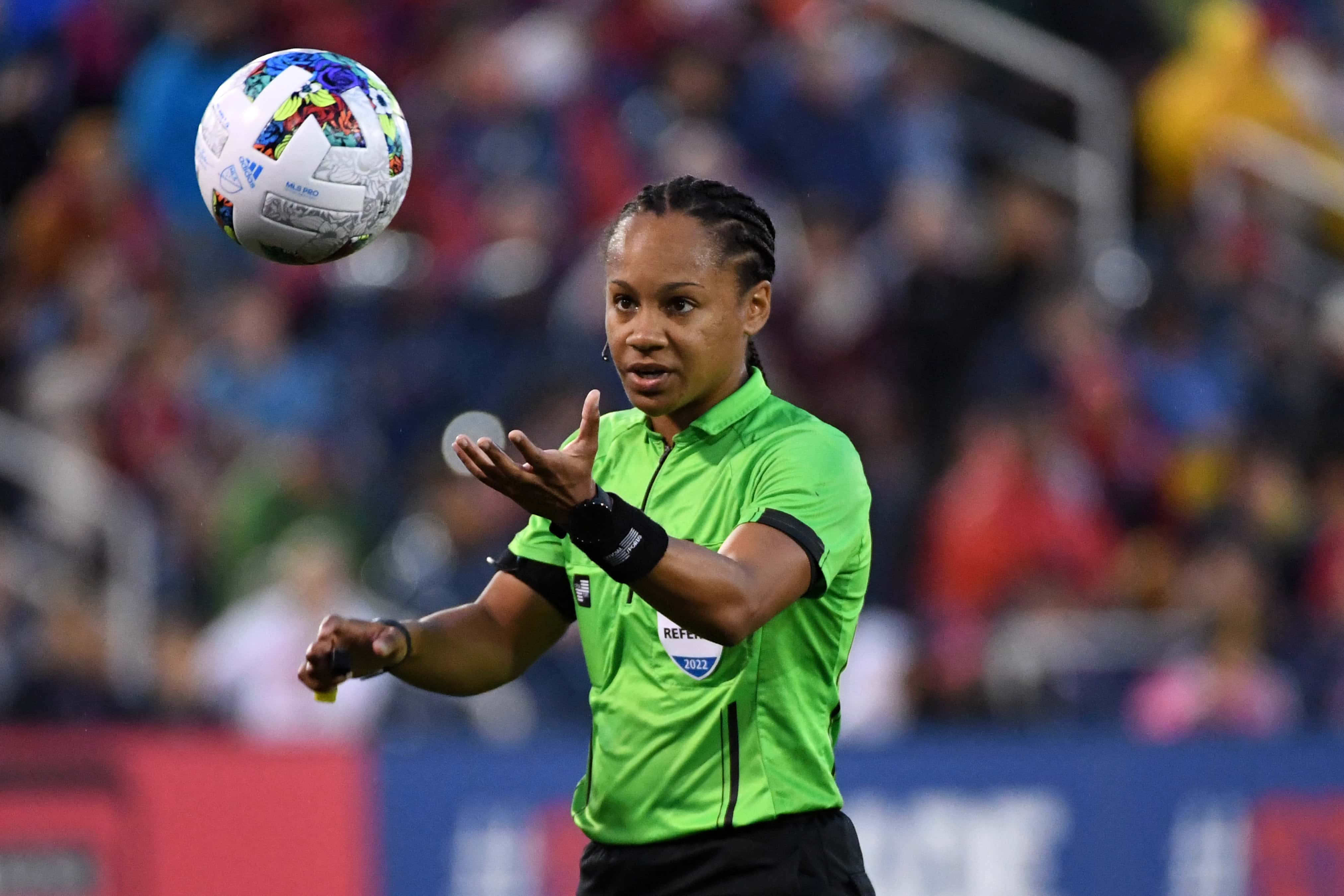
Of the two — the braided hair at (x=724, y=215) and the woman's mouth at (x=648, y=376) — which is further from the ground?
the braided hair at (x=724, y=215)

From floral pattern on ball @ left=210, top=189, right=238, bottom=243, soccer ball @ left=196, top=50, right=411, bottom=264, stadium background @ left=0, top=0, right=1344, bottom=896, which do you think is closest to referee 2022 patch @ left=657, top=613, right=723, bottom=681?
soccer ball @ left=196, top=50, right=411, bottom=264

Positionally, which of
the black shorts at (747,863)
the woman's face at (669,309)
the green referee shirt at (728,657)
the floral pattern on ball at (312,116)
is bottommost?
the black shorts at (747,863)

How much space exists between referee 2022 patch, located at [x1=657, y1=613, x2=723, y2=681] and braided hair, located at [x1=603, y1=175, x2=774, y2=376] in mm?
646

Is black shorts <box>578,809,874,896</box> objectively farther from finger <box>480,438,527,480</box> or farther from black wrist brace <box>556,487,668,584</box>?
finger <box>480,438,527,480</box>

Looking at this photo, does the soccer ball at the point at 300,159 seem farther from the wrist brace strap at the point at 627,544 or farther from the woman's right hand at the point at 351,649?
the wrist brace strap at the point at 627,544

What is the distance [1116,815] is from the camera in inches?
310

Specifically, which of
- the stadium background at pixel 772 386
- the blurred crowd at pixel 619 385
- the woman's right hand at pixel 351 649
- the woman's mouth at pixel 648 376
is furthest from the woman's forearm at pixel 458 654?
the blurred crowd at pixel 619 385

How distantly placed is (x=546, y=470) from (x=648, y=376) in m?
0.51

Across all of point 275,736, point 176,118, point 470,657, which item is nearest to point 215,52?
point 176,118

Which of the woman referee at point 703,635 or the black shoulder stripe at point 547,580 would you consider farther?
the black shoulder stripe at point 547,580

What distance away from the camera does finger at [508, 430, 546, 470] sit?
11.0ft

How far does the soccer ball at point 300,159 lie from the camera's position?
442cm

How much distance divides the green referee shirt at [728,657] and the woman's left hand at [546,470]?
429mm

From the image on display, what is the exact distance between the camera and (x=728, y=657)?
3865 millimetres
